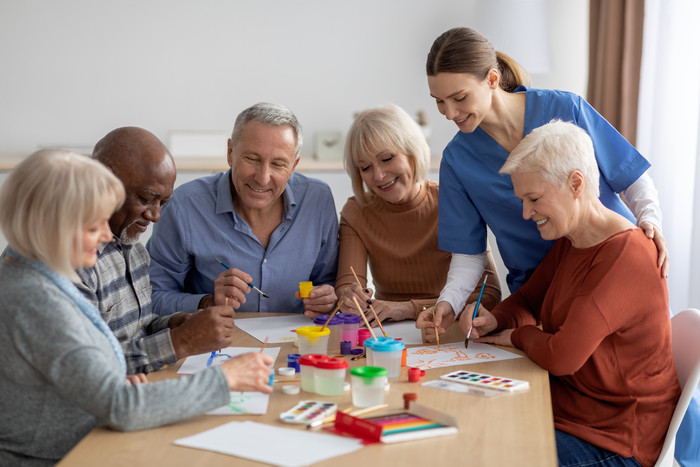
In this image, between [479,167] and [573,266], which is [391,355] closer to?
[573,266]

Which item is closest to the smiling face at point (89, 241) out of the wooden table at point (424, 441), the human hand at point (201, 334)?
the wooden table at point (424, 441)

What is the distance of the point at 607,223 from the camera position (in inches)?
60.2

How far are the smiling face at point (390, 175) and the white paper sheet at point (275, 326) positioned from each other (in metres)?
0.55

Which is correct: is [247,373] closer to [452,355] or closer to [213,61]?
[452,355]

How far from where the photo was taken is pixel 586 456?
141 centimetres

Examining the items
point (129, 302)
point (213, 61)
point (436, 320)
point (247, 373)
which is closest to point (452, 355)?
point (436, 320)

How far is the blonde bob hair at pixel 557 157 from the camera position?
150 cm

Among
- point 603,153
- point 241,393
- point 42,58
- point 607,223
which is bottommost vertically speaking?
point 241,393

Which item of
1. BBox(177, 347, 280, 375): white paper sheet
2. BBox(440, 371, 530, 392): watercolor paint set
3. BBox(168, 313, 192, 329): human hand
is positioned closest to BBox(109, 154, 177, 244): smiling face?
BBox(168, 313, 192, 329): human hand

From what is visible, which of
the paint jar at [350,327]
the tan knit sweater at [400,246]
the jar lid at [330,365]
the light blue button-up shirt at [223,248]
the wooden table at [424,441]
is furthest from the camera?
the tan knit sweater at [400,246]

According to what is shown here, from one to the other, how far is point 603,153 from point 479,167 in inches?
14.5

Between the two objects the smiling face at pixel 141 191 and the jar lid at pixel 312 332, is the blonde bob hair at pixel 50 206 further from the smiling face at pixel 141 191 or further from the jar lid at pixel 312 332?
the jar lid at pixel 312 332

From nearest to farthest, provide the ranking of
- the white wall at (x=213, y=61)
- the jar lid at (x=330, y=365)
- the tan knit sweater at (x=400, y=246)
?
the jar lid at (x=330, y=365) < the tan knit sweater at (x=400, y=246) < the white wall at (x=213, y=61)

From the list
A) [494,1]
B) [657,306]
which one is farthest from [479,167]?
[494,1]
